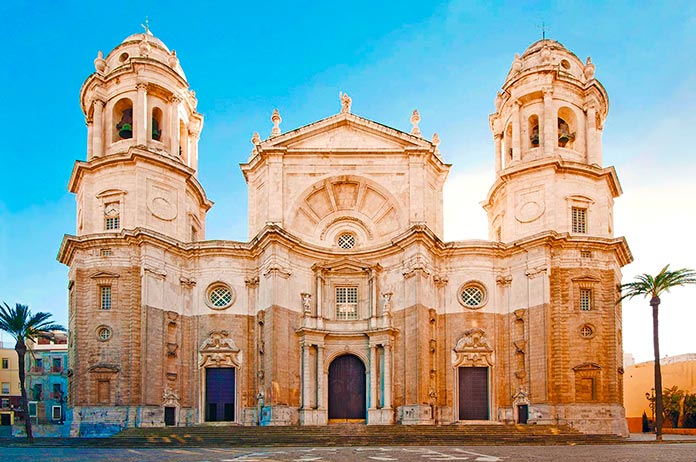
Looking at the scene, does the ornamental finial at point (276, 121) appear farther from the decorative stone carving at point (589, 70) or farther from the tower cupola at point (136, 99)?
the decorative stone carving at point (589, 70)

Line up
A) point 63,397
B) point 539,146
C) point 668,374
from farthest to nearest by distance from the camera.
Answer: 1. point 63,397
2. point 668,374
3. point 539,146

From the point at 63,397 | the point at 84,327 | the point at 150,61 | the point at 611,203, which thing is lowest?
the point at 63,397

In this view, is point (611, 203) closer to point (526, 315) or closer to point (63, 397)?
point (526, 315)

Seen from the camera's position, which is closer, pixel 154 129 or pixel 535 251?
pixel 535 251

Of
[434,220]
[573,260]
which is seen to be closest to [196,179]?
[434,220]

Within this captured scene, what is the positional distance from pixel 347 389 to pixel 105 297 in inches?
557

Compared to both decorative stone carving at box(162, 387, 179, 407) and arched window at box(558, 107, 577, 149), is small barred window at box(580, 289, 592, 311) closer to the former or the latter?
arched window at box(558, 107, 577, 149)

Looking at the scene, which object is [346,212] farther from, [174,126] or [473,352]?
[174,126]

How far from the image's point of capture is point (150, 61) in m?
45.3

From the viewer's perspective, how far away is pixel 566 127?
1860 inches

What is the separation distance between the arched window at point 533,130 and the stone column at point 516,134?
29.2 inches

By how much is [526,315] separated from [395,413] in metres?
8.87

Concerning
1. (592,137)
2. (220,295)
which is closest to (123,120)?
(220,295)

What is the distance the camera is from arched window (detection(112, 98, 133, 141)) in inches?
1800
